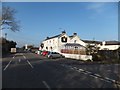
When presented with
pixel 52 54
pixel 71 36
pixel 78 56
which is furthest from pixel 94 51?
pixel 71 36

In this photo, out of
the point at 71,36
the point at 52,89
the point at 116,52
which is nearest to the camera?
the point at 52,89

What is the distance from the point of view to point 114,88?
11398 mm

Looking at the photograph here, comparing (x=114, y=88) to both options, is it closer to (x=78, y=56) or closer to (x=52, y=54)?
(x=78, y=56)

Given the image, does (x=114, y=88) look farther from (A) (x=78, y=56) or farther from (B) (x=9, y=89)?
(A) (x=78, y=56)

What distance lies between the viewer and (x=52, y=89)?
11.0 meters

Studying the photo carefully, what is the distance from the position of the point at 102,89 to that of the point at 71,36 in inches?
3504

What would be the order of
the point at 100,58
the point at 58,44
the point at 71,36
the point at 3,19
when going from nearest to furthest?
the point at 100,58 → the point at 3,19 → the point at 58,44 → the point at 71,36

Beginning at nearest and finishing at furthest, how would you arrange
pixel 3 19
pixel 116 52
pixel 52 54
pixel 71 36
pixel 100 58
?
pixel 100 58 → pixel 116 52 → pixel 52 54 → pixel 3 19 → pixel 71 36

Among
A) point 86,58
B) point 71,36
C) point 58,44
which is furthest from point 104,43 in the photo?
point 86,58

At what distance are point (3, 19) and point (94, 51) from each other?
22544 mm

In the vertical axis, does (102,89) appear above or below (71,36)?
below

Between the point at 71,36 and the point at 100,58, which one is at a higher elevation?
the point at 71,36

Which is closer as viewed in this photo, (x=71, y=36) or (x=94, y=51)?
(x=94, y=51)

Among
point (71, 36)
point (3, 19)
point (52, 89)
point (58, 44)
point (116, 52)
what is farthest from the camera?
point (71, 36)
